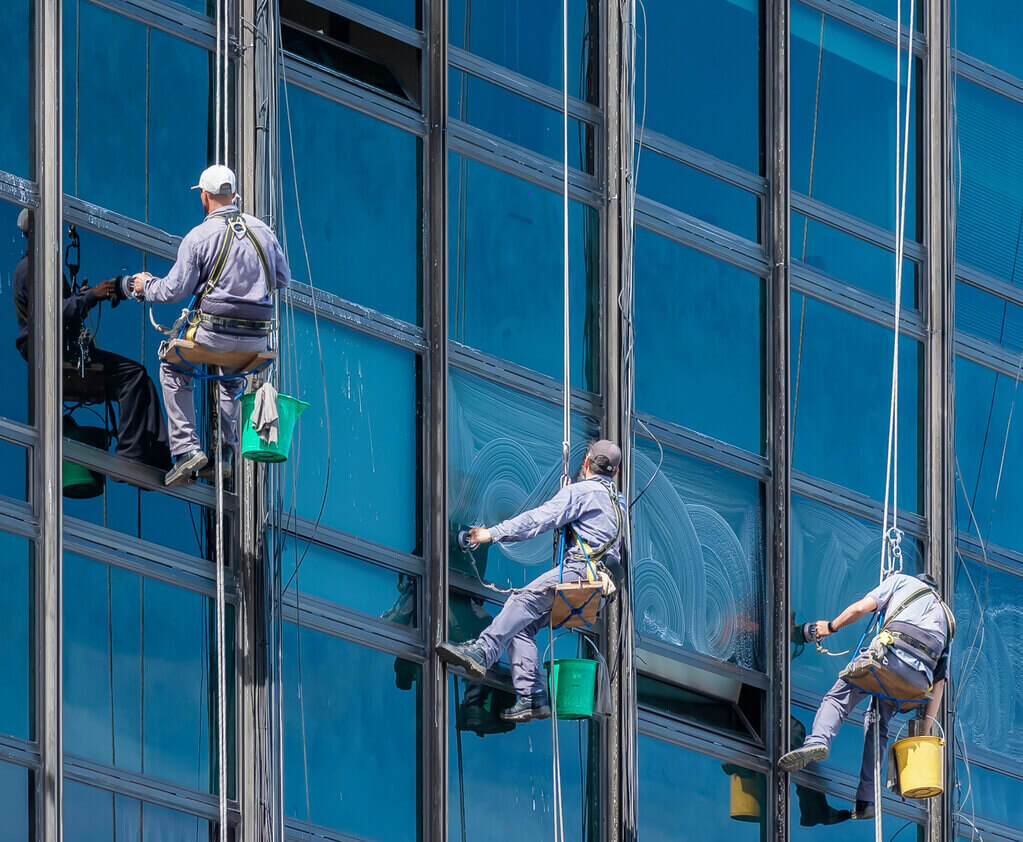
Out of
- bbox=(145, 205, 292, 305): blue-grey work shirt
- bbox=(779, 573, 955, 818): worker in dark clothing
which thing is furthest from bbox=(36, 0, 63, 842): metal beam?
bbox=(779, 573, 955, 818): worker in dark clothing

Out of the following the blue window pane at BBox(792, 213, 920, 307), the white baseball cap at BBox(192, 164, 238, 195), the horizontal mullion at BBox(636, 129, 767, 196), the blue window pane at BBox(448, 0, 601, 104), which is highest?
the blue window pane at BBox(448, 0, 601, 104)

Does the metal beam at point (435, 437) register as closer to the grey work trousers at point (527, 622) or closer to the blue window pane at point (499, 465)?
the blue window pane at point (499, 465)

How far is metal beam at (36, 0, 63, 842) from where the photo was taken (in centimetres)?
1523

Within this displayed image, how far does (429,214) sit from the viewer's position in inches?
683

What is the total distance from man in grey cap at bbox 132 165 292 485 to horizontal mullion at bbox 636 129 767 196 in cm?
365

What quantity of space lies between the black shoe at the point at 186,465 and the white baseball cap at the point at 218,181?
1504mm

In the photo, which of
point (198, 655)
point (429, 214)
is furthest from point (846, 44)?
point (198, 655)

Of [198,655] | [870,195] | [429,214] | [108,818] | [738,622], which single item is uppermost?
[870,195]

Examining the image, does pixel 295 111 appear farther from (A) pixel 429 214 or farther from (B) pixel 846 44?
(B) pixel 846 44

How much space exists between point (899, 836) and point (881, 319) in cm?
361

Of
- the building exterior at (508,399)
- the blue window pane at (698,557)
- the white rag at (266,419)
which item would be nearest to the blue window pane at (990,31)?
the building exterior at (508,399)

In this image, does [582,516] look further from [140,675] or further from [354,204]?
[140,675]

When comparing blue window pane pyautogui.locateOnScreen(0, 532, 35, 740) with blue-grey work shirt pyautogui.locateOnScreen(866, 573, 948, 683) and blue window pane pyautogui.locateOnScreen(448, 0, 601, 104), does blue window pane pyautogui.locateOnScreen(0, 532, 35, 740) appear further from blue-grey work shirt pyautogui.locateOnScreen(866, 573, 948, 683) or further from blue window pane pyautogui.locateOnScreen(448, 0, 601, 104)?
blue-grey work shirt pyautogui.locateOnScreen(866, 573, 948, 683)

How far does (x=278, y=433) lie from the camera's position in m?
15.3
